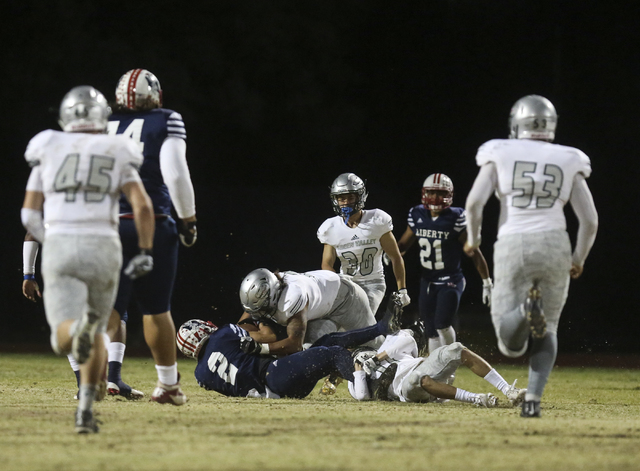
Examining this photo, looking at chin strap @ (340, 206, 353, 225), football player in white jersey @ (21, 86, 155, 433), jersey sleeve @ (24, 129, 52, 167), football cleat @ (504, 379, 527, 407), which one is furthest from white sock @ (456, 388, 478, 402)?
jersey sleeve @ (24, 129, 52, 167)

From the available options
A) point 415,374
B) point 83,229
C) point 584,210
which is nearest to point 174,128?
point 83,229

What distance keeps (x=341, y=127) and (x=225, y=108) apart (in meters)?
2.09

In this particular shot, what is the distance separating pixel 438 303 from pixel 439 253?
18.1 inches

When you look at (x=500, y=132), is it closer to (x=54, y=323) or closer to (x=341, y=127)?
(x=341, y=127)

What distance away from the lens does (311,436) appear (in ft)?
12.1

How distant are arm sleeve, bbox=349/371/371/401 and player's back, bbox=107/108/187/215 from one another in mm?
1698

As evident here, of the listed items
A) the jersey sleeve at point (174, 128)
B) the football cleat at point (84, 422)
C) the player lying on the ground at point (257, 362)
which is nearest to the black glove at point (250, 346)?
the player lying on the ground at point (257, 362)

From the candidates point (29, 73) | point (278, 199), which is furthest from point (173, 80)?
point (278, 199)

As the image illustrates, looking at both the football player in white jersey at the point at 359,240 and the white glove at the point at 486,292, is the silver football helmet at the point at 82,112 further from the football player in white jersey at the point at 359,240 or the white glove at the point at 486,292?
the white glove at the point at 486,292

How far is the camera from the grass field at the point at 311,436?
3.05 m

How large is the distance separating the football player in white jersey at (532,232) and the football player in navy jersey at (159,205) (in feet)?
5.20

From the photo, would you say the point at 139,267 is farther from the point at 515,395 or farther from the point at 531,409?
the point at 515,395

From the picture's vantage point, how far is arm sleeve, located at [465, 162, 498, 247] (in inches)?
177

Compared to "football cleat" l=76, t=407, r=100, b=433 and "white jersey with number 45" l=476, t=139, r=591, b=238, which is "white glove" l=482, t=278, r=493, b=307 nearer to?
"white jersey with number 45" l=476, t=139, r=591, b=238
